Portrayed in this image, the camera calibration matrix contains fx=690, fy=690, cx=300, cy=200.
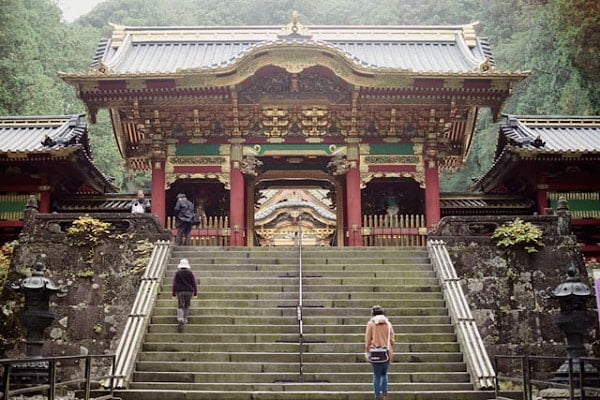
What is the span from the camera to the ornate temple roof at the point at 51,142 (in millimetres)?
16797

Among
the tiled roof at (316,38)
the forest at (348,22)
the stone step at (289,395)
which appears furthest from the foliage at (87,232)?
the forest at (348,22)

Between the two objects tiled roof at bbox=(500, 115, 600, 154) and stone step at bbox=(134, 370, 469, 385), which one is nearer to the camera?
stone step at bbox=(134, 370, 469, 385)

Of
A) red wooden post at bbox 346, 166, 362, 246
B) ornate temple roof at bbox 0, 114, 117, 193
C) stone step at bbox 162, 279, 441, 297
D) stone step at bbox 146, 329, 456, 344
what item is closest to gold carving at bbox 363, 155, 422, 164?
red wooden post at bbox 346, 166, 362, 246

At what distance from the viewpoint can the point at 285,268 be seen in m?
13.0

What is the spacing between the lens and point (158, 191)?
17.4 metres

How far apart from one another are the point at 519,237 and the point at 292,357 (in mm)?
5330

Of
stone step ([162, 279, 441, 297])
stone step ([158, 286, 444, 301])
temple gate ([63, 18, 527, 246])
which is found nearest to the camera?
stone step ([158, 286, 444, 301])

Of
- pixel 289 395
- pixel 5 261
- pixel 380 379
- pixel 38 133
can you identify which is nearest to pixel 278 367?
pixel 289 395

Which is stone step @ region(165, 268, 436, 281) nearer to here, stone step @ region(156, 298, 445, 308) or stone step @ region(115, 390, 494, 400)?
stone step @ region(156, 298, 445, 308)

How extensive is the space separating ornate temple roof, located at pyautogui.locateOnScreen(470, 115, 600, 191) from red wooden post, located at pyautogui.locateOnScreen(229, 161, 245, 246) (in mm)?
6674

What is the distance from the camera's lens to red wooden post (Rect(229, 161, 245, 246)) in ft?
55.0

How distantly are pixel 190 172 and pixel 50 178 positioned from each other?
3848 millimetres

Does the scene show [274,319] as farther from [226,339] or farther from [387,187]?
[387,187]

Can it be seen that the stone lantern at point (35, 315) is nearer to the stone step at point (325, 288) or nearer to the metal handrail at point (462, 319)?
the stone step at point (325, 288)
